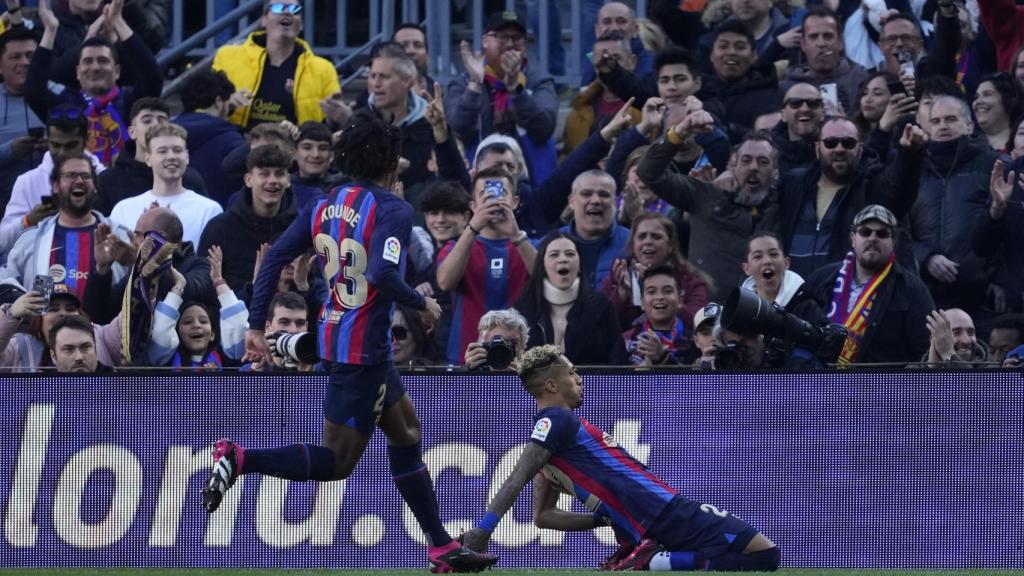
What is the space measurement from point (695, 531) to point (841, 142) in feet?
12.9

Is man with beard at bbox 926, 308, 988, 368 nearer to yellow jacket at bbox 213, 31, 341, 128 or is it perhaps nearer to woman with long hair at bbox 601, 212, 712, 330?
woman with long hair at bbox 601, 212, 712, 330

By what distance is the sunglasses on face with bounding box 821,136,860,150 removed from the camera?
11.8 meters

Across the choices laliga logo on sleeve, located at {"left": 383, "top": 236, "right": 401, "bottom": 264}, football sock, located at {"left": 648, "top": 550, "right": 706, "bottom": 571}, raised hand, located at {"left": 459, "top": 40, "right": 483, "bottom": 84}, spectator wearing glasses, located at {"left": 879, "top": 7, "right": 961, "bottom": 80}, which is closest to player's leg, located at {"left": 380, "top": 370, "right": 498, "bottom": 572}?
laliga logo on sleeve, located at {"left": 383, "top": 236, "right": 401, "bottom": 264}

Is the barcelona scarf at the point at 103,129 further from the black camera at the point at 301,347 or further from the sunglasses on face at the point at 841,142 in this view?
the black camera at the point at 301,347

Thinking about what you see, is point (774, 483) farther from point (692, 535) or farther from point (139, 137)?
point (139, 137)

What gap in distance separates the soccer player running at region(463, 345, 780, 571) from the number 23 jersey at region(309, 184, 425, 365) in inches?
27.6

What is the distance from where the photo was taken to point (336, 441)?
859cm

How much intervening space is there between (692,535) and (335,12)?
9602mm

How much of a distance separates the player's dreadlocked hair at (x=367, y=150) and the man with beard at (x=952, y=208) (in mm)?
4414

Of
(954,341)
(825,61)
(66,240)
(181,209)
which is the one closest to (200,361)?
(66,240)

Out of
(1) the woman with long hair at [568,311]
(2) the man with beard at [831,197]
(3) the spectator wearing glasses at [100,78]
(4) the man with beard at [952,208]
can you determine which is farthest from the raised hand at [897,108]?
(3) the spectator wearing glasses at [100,78]

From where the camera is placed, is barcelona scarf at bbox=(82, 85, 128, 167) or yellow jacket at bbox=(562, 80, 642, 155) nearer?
barcelona scarf at bbox=(82, 85, 128, 167)

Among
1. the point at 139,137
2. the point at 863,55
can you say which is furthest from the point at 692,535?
the point at 863,55

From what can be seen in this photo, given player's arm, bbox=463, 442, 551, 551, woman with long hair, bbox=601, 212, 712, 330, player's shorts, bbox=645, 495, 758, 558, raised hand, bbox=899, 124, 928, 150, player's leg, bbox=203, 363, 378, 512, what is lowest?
player's shorts, bbox=645, 495, 758, 558
